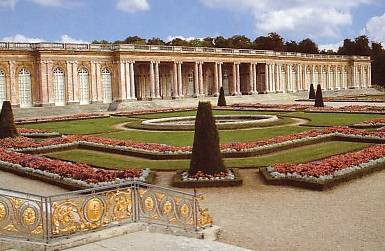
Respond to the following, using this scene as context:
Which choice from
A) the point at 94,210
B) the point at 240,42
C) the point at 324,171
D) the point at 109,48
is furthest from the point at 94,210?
the point at 240,42

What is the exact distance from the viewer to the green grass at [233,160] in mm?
17438

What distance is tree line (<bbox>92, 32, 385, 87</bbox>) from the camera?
98.5m

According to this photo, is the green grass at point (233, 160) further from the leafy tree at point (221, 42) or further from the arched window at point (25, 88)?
the leafy tree at point (221, 42)

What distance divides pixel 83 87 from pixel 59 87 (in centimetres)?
302

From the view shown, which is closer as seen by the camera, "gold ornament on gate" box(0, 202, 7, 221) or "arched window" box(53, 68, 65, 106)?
"gold ornament on gate" box(0, 202, 7, 221)

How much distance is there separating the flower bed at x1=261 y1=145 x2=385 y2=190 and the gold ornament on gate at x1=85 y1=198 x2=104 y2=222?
692 centimetres

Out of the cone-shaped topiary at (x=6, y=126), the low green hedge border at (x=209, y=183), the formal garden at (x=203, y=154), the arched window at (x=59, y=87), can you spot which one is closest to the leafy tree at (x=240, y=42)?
the arched window at (x=59, y=87)

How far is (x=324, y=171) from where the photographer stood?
14445mm

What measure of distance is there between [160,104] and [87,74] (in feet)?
29.6

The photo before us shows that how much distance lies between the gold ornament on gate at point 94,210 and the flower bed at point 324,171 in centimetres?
692

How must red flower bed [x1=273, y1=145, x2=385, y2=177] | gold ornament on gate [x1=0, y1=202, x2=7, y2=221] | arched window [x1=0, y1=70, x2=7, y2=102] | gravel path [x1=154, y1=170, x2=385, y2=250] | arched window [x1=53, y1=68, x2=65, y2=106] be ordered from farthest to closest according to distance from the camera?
arched window [x1=53, y1=68, x2=65, y2=106] < arched window [x1=0, y1=70, x2=7, y2=102] < red flower bed [x1=273, y1=145, x2=385, y2=177] < gravel path [x1=154, y1=170, x2=385, y2=250] < gold ornament on gate [x1=0, y1=202, x2=7, y2=221]

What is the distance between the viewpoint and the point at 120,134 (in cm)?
2770

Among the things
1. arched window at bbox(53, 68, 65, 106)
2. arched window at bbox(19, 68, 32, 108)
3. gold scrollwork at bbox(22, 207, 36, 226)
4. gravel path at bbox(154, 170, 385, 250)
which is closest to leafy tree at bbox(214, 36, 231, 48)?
arched window at bbox(53, 68, 65, 106)

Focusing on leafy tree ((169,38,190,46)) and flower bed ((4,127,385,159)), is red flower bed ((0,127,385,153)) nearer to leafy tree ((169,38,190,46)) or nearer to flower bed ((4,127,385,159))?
flower bed ((4,127,385,159))
